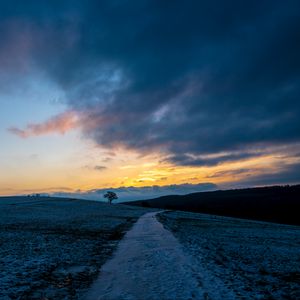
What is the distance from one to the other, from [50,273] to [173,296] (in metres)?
6.45

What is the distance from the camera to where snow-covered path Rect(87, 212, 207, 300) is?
11.2m

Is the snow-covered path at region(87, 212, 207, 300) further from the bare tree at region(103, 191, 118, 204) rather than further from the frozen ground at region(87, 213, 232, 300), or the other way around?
the bare tree at region(103, 191, 118, 204)

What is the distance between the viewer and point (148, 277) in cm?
1362

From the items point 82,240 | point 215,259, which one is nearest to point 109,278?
point 215,259

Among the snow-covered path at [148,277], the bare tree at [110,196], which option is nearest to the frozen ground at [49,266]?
the snow-covered path at [148,277]

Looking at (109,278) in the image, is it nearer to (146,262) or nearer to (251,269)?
(146,262)

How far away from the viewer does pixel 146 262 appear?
55.7ft

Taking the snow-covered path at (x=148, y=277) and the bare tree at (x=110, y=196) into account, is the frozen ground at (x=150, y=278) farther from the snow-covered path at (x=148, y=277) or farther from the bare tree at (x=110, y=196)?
the bare tree at (x=110, y=196)

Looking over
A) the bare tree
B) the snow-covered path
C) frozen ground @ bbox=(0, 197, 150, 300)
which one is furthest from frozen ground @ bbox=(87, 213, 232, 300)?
the bare tree

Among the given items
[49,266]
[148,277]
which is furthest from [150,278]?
[49,266]

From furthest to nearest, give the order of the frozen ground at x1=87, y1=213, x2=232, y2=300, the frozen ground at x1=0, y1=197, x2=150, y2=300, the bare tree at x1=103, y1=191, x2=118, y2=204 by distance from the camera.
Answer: the bare tree at x1=103, y1=191, x2=118, y2=204, the frozen ground at x1=0, y1=197, x2=150, y2=300, the frozen ground at x1=87, y1=213, x2=232, y2=300

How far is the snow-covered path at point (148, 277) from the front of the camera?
11211 mm

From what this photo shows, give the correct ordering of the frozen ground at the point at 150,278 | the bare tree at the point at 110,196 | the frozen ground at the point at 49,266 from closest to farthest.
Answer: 1. the frozen ground at the point at 150,278
2. the frozen ground at the point at 49,266
3. the bare tree at the point at 110,196

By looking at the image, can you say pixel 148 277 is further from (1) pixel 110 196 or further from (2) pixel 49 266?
(1) pixel 110 196
